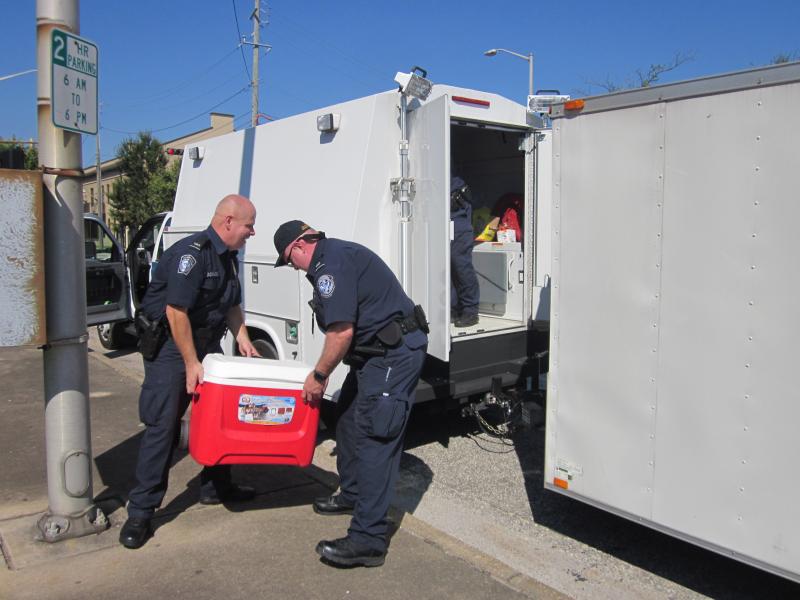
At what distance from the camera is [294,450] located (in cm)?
387

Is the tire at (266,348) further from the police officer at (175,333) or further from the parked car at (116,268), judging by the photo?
the parked car at (116,268)

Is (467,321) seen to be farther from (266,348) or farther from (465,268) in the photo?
(266,348)

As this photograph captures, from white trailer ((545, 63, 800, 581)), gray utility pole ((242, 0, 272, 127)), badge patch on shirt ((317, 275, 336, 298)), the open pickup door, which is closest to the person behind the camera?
white trailer ((545, 63, 800, 581))

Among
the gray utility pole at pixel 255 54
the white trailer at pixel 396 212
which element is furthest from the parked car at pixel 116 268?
the gray utility pole at pixel 255 54

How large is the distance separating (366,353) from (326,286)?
1.48ft

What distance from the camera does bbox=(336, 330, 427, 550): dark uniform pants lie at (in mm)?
3645

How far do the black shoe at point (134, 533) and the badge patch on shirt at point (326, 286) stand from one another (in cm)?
162

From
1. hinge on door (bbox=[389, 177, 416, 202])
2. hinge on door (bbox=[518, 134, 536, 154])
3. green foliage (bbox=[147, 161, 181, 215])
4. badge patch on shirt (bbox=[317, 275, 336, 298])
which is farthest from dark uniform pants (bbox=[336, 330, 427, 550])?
green foliage (bbox=[147, 161, 181, 215])

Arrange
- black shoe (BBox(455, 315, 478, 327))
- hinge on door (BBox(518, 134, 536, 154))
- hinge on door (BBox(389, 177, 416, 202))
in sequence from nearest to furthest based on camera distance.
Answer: hinge on door (BBox(389, 177, 416, 202)) → hinge on door (BBox(518, 134, 536, 154)) → black shoe (BBox(455, 315, 478, 327))

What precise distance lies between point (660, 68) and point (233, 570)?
2019cm

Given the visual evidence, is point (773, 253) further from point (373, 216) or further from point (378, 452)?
point (373, 216)

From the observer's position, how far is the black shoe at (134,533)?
12.2ft

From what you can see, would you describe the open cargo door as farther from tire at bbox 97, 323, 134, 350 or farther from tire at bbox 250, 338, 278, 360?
tire at bbox 97, 323, 134, 350

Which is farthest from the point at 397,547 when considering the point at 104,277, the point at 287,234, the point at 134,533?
the point at 104,277
